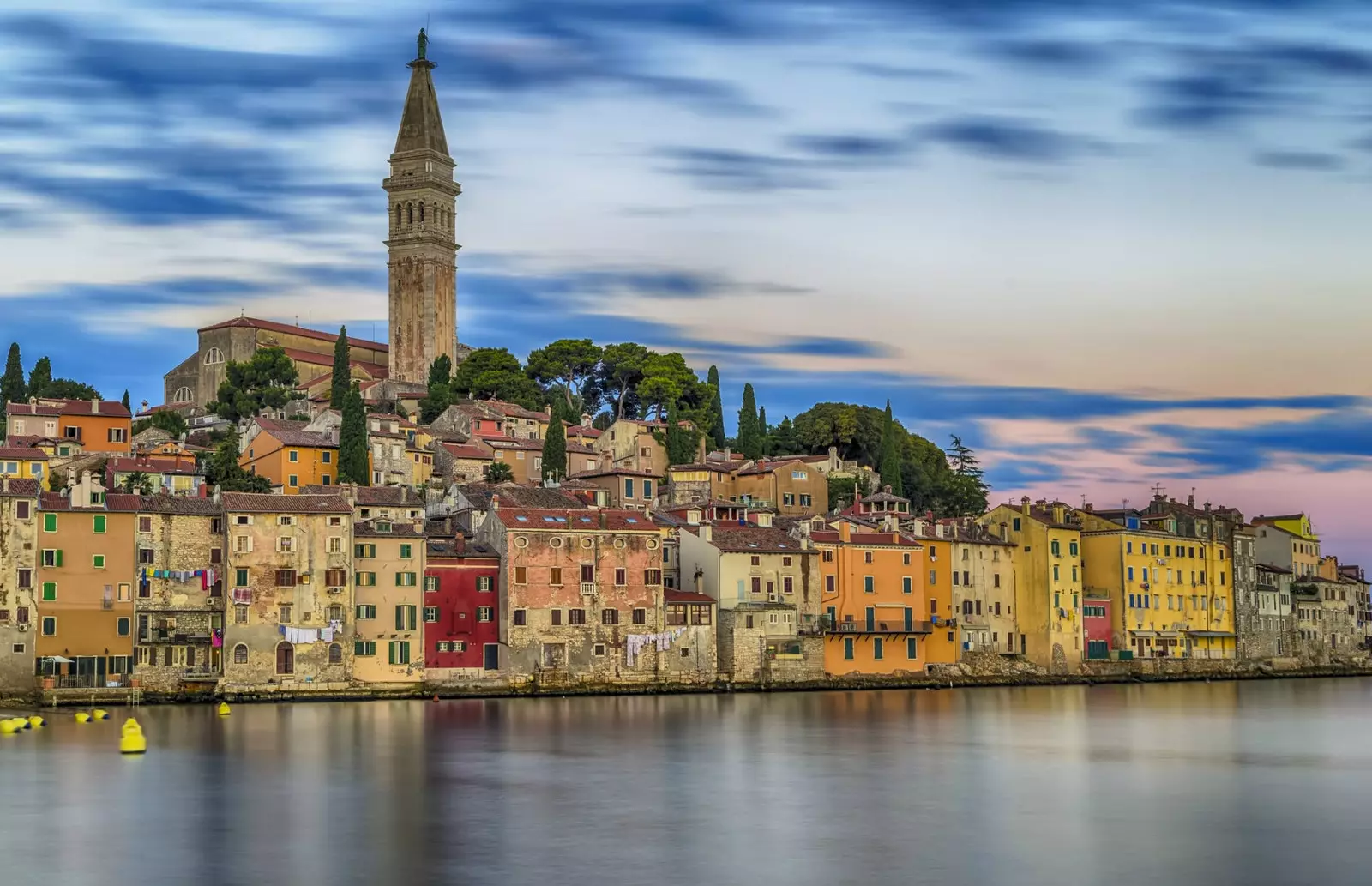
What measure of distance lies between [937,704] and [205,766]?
30.1 metres

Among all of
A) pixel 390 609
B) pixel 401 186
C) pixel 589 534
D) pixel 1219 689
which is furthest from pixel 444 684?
pixel 401 186

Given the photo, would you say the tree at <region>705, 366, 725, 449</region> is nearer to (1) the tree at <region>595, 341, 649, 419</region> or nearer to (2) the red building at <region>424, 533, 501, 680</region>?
(1) the tree at <region>595, 341, 649, 419</region>

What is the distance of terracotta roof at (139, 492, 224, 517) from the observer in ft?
200

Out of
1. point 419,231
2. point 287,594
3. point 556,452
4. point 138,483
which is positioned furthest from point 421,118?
point 287,594

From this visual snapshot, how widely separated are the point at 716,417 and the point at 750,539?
118ft

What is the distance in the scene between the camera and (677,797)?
127 feet

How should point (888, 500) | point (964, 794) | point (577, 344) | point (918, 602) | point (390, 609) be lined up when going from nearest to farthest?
point (964, 794)
point (390, 609)
point (918, 602)
point (888, 500)
point (577, 344)

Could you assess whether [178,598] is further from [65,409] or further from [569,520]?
[65,409]

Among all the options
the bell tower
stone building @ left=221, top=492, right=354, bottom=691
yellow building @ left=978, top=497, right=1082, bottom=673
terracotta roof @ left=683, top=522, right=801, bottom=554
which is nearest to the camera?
stone building @ left=221, top=492, right=354, bottom=691

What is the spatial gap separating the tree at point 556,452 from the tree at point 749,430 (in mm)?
13985

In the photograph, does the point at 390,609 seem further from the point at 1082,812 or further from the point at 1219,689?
the point at 1219,689

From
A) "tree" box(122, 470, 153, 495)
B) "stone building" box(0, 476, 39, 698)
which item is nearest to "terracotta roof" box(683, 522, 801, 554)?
"tree" box(122, 470, 153, 495)

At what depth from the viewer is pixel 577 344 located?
10869 centimetres

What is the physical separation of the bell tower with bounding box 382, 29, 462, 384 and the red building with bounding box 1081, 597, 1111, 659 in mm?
52147
